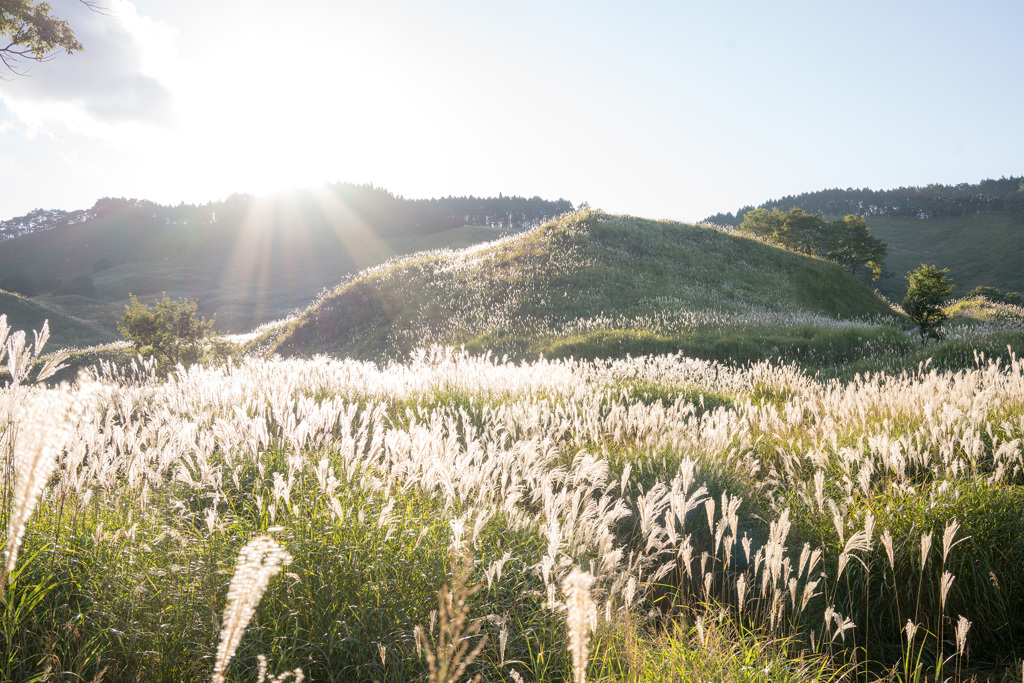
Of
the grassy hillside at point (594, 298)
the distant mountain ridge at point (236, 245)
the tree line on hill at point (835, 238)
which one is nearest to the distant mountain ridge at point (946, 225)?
the tree line on hill at point (835, 238)

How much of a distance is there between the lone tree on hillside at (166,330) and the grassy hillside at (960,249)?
7341cm

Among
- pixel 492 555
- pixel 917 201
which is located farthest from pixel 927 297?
pixel 917 201

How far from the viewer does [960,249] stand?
8625 cm

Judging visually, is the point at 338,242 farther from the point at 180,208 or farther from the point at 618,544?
the point at 618,544

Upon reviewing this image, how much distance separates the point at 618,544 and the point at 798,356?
44.5 feet

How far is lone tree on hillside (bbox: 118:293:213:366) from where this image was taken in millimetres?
17812

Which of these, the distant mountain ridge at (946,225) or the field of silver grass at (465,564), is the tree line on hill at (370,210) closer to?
the distant mountain ridge at (946,225)

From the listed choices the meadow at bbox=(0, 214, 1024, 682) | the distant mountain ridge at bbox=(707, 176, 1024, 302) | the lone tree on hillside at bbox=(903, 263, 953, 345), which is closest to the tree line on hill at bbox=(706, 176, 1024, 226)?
the distant mountain ridge at bbox=(707, 176, 1024, 302)

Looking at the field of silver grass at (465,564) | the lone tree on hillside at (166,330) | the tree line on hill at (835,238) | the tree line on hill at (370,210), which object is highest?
the tree line on hill at (370,210)

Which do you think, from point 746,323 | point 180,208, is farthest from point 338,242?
point 746,323

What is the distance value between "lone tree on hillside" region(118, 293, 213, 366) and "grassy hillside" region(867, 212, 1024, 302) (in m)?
73.4

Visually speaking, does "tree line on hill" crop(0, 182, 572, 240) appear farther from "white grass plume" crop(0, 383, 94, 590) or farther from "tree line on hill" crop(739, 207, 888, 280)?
"white grass plume" crop(0, 383, 94, 590)

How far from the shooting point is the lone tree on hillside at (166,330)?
17.8m

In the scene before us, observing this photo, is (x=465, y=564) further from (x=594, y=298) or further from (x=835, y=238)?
(x=835, y=238)
